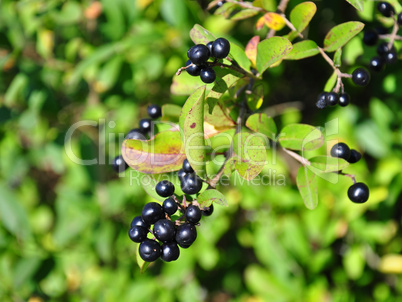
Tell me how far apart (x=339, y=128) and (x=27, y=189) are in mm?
2337

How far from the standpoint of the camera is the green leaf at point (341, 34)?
1.13m

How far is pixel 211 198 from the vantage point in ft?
3.20

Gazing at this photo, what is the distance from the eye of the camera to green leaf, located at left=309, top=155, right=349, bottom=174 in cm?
114

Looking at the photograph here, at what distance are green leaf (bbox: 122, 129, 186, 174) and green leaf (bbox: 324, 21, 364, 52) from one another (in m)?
0.56

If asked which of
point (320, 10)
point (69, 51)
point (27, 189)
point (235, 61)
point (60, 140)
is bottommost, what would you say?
point (27, 189)

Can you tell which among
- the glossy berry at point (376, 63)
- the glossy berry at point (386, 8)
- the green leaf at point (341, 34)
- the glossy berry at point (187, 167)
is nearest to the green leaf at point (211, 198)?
the glossy berry at point (187, 167)

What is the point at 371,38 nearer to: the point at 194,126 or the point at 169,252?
the point at 194,126

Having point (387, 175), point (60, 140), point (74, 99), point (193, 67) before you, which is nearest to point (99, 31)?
point (74, 99)

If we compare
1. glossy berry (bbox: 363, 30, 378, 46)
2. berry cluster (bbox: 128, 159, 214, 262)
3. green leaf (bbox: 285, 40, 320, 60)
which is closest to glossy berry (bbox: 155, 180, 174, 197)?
berry cluster (bbox: 128, 159, 214, 262)

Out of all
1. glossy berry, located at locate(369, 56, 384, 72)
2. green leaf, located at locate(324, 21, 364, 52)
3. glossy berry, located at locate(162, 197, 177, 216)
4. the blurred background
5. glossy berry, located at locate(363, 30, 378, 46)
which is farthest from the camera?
the blurred background

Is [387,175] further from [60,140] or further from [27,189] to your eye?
[27,189]

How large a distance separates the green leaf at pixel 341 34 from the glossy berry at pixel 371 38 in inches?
13.0

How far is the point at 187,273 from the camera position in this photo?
2.38 metres

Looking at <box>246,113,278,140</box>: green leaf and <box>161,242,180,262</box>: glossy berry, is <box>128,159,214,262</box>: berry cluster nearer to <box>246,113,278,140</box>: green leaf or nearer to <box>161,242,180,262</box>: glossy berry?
<box>161,242,180,262</box>: glossy berry
